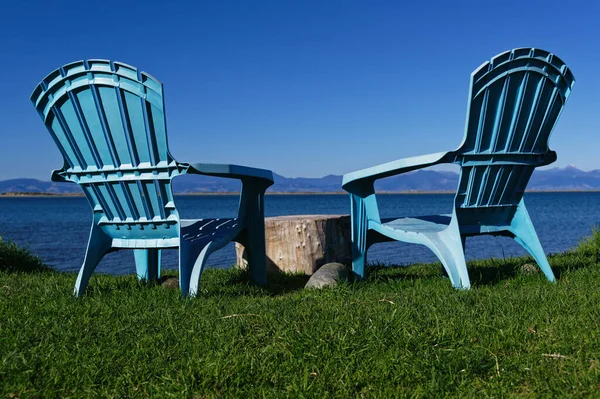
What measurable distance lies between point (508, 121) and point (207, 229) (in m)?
2.34

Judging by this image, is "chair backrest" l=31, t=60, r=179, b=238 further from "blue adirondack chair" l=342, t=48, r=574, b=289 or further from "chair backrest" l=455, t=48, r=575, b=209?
"chair backrest" l=455, t=48, r=575, b=209

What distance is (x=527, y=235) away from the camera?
4.56 m

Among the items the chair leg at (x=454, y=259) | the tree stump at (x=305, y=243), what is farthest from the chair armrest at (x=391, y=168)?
the tree stump at (x=305, y=243)

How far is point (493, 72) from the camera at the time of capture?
3.96 m

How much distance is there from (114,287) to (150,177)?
3.71 feet

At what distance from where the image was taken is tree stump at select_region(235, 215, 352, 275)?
19.7 feet

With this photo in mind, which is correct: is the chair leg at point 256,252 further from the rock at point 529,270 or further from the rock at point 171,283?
the rock at point 529,270

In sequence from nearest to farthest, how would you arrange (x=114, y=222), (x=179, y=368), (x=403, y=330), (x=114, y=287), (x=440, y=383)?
(x=440, y=383) → (x=179, y=368) → (x=403, y=330) → (x=114, y=222) → (x=114, y=287)

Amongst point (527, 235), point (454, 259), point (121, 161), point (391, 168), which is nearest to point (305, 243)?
point (391, 168)

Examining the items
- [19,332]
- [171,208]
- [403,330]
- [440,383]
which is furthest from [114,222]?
[440,383]

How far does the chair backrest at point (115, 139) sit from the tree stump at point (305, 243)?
219 centimetres

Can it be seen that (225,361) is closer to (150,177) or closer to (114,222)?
(150,177)

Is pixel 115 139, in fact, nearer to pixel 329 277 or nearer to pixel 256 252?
pixel 256 252

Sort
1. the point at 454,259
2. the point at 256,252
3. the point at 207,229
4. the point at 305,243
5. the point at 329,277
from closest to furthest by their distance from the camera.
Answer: the point at 454,259
the point at 207,229
the point at 329,277
the point at 256,252
the point at 305,243
